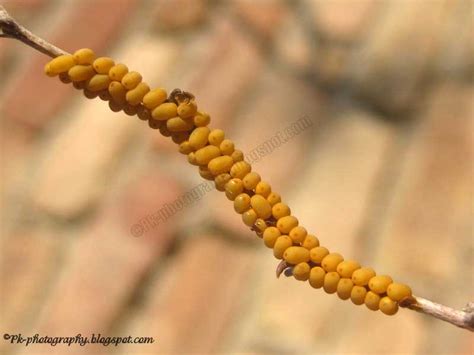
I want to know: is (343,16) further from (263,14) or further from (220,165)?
(220,165)

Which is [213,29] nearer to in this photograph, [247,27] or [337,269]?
[247,27]

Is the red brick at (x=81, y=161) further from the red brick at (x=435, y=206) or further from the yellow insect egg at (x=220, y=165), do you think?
the yellow insect egg at (x=220, y=165)

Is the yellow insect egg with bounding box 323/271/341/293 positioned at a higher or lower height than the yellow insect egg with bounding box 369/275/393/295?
lower

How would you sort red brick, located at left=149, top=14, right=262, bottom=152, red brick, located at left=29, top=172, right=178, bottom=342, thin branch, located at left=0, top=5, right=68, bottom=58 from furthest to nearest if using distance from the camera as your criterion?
1. red brick, located at left=149, top=14, right=262, bottom=152
2. red brick, located at left=29, top=172, right=178, bottom=342
3. thin branch, located at left=0, top=5, right=68, bottom=58

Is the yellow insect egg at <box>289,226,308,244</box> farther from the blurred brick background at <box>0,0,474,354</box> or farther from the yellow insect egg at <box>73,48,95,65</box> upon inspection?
the blurred brick background at <box>0,0,474,354</box>

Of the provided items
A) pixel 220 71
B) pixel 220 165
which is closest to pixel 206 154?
pixel 220 165

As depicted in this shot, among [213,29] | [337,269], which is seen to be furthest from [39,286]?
[337,269]

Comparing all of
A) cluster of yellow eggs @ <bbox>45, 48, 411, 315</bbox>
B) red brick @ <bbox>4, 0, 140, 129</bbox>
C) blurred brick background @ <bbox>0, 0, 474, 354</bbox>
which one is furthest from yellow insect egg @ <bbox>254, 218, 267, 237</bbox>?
red brick @ <bbox>4, 0, 140, 129</bbox>
